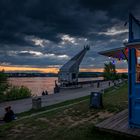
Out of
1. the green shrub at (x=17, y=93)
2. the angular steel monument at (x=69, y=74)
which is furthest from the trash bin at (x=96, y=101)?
the angular steel monument at (x=69, y=74)

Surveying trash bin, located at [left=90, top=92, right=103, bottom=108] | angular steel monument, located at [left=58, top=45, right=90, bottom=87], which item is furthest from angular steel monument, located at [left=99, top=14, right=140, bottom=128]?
angular steel monument, located at [left=58, top=45, right=90, bottom=87]

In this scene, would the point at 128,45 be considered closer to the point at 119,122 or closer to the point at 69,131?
the point at 119,122

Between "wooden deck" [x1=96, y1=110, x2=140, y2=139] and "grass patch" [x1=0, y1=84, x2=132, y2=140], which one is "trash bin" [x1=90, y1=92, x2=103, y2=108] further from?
"wooden deck" [x1=96, y1=110, x2=140, y2=139]

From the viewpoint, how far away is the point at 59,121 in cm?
1014

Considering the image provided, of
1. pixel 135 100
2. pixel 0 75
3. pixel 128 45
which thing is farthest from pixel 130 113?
pixel 0 75

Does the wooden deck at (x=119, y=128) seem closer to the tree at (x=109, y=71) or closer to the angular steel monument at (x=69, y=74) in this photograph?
the angular steel monument at (x=69, y=74)

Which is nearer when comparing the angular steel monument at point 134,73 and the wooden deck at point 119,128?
the wooden deck at point 119,128

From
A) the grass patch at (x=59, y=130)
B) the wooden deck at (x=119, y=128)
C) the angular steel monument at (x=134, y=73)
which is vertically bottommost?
the grass patch at (x=59, y=130)

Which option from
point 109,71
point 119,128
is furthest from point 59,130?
point 109,71

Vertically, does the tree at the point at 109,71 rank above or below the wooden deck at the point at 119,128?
above

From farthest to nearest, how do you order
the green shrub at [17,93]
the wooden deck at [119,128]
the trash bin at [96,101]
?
the green shrub at [17,93] < the trash bin at [96,101] < the wooden deck at [119,128]

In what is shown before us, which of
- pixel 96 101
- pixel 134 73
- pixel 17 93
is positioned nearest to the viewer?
pixel 134 73

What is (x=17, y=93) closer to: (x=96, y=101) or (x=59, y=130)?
(x=96, y=101)

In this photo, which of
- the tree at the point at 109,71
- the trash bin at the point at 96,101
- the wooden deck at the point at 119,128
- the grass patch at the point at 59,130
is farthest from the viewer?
the tree at the point at 109,71
